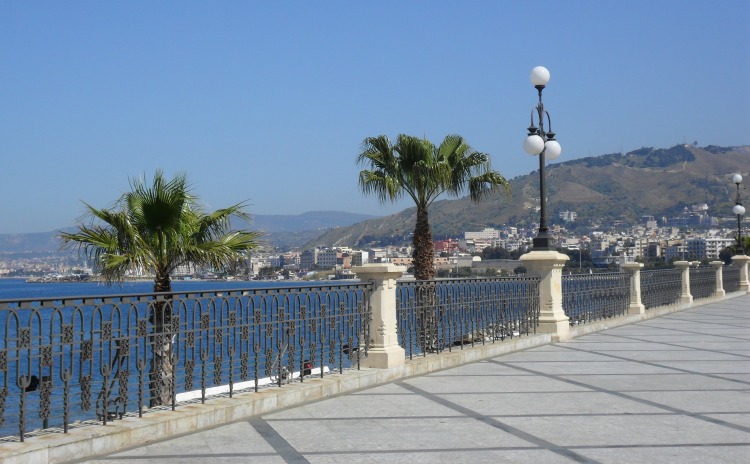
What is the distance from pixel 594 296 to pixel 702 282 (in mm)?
11471

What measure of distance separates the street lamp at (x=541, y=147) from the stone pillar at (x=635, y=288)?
530 cm

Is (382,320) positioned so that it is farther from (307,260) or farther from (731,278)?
(307,260)

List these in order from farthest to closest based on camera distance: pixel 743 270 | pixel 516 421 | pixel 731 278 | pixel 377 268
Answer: pixel 743 270, pixel 731 278, pixel 377 268, pixel 516 421

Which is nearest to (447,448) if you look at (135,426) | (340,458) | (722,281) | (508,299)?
(340,458)

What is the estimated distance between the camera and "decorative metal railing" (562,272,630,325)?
52.3 feet

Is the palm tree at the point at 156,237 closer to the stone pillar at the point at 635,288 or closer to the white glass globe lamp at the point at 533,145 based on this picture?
the white glass globe lamp at the point at 533,145

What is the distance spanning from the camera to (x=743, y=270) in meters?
32.6

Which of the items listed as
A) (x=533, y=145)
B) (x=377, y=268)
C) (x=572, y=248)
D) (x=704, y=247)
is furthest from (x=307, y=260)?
(x=377, y=268)

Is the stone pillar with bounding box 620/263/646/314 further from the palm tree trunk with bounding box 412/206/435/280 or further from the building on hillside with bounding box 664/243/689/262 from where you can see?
the building on hillside with bounding box 664/243/689/262

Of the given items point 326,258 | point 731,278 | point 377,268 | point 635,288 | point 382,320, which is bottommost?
point 731,278

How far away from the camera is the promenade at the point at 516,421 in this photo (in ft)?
19.4

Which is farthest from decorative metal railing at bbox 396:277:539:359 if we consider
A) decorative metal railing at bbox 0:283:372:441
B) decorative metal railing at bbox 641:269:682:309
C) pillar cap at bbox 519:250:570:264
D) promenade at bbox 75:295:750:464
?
decorative metal railing at bbox 641:269:682:309

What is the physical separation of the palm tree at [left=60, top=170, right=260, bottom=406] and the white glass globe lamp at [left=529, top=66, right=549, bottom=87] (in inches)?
237

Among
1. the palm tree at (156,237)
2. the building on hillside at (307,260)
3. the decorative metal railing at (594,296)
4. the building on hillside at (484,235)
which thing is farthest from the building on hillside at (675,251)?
the palm tree at (156,237)
